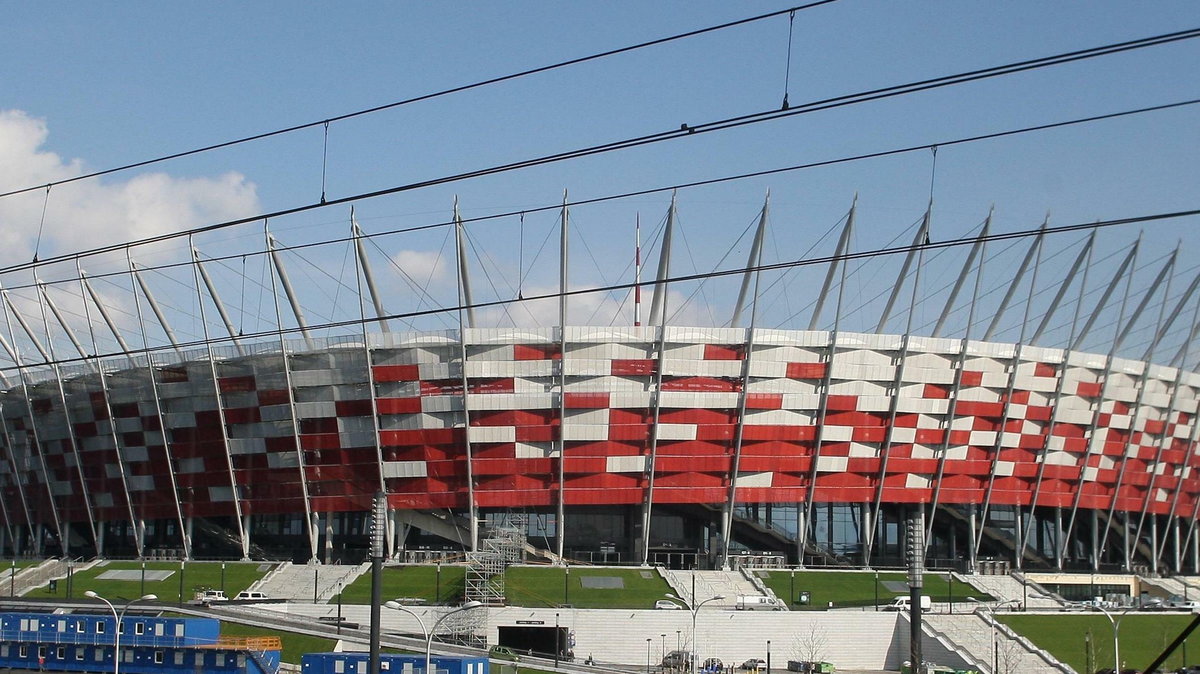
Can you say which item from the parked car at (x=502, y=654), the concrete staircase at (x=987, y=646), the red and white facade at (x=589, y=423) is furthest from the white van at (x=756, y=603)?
the parked car at (x=502, y=654)

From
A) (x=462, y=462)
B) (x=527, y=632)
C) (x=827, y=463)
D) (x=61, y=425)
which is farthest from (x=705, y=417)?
(x=61, y=425)

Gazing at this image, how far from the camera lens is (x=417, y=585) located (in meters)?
81.4

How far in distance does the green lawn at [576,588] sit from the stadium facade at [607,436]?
5.17 meters

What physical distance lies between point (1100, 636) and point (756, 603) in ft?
63.5

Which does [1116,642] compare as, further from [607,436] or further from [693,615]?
[607,436]

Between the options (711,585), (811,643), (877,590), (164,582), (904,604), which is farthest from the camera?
(164,582)

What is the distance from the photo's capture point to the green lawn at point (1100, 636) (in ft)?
221

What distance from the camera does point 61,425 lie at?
10000cm

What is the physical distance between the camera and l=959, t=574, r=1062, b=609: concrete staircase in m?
84.9

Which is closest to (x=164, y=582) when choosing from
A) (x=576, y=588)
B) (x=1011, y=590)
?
(x=576, y=588)

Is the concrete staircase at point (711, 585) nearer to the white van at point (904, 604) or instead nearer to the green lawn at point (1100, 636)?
the white van at point (904, 604)

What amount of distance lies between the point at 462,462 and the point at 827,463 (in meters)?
25.7

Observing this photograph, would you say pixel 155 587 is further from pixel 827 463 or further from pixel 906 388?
pixel 906 388

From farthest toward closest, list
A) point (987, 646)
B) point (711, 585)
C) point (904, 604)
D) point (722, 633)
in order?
point (711, 585) < point (904, 604) < point (722, 633) < point (987, 646)
